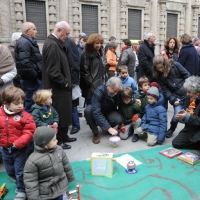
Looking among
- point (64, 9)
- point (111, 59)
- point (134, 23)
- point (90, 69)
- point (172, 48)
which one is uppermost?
point (64, 9)

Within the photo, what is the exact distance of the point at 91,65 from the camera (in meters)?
4.44

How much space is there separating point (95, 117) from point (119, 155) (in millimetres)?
776

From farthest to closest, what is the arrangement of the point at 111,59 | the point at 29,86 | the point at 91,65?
1. the point at 111,59
2. the point at 91,65
3. the point at 29,86

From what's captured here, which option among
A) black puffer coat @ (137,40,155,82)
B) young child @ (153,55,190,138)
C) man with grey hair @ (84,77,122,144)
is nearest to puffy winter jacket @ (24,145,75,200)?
man with grey hair @ (84,77,122,144)

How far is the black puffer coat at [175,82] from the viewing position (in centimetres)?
410

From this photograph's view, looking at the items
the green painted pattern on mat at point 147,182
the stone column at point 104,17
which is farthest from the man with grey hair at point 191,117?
the stone column at point 104,17

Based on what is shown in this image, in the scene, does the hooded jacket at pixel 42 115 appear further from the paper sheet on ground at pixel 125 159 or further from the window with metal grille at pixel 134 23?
the window with metal grille at pixel 134 23

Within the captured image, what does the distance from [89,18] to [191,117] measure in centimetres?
1168

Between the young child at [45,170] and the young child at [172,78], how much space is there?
2496mm

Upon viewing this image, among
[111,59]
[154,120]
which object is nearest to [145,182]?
[154,120]

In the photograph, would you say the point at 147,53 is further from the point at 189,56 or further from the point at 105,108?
the point at 105,108

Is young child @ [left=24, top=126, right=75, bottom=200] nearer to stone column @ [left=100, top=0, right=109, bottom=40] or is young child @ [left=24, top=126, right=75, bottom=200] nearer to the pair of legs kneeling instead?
the pair of legs kneeling

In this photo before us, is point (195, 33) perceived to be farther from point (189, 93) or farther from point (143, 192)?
point (143, 192)

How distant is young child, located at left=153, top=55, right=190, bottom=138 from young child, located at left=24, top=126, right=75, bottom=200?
2496 millimetres
